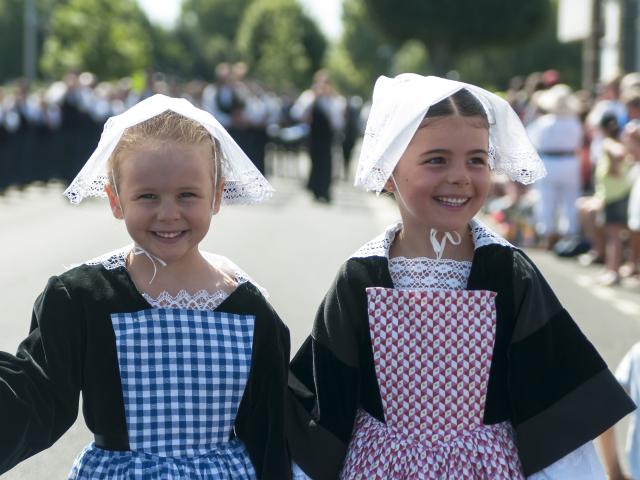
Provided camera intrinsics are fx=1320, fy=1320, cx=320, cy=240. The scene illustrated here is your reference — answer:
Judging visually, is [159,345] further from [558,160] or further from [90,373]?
[558,160]

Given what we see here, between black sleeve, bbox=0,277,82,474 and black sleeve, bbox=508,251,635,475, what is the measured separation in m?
1.11

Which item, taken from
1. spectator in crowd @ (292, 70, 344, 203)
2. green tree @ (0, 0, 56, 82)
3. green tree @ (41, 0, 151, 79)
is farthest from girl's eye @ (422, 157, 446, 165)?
green tree @ (0, 0, 56, 82)

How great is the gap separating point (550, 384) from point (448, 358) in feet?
0.89

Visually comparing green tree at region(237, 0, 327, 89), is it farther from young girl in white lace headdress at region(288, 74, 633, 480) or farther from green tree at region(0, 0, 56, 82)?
young girl in white lace headdress at region(288, 74, 633, 480)

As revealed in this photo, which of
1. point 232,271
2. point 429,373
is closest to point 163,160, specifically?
point 232,271

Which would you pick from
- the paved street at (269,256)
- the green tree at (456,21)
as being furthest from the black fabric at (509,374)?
the green tree at (456,21)

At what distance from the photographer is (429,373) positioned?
3.38m

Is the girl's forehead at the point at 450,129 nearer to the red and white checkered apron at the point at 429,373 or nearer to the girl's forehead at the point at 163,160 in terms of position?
the red and white checkered apron at the point at 429,373

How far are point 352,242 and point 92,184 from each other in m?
10.9

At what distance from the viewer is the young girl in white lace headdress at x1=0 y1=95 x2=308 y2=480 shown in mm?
3225

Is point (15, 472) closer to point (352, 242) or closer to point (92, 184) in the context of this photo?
point (92, 184)

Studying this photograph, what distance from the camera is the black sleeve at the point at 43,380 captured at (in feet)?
10.3

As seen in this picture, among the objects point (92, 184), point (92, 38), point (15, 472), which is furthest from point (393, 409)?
point (92, 38)

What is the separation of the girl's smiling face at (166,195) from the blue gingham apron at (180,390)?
0.18 metres
